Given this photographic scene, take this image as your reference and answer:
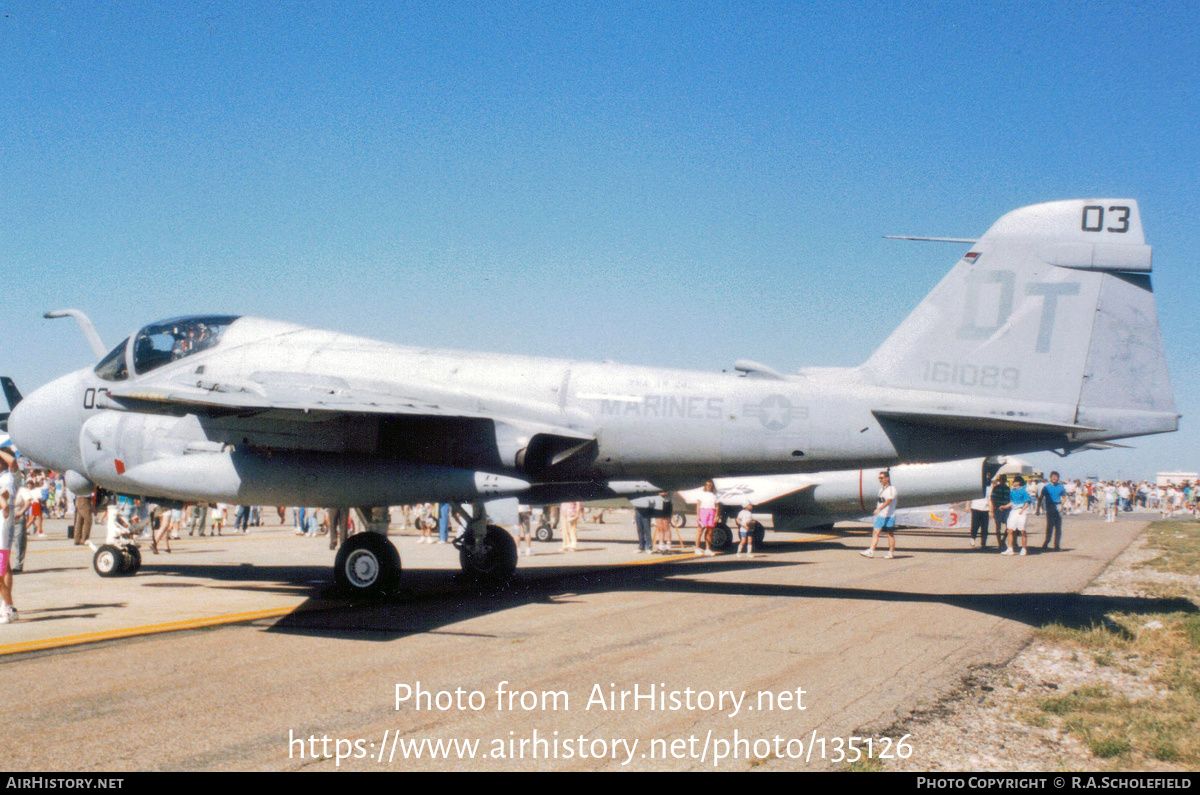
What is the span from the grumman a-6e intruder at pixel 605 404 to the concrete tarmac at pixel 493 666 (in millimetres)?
1625

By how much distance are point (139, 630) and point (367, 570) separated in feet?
9.27

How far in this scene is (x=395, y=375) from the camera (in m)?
11.7

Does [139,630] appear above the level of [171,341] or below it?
below

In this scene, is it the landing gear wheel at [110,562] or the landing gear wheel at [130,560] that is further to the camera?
the landing gear wheel at [130,560]

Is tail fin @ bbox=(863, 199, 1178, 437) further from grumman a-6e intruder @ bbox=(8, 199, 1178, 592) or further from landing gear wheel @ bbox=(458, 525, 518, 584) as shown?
landing gear wheel @ bbox=(458, 525, 518, 584)

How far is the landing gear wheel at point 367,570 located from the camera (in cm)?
1094

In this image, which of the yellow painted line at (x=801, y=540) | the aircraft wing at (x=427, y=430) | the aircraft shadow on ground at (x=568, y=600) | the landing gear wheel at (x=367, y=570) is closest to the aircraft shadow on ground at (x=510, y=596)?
the aircraft shadow on ground at (x=568, y=600)

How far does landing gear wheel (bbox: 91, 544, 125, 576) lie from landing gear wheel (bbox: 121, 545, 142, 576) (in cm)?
5

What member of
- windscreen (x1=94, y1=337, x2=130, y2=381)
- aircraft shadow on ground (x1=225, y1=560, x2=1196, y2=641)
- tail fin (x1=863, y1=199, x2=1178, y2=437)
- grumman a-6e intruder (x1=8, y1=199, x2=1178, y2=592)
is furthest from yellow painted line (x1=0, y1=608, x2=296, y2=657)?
tail fin (x1=863, y1=199, x2=1178, y2=437)

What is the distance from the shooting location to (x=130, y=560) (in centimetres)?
1358

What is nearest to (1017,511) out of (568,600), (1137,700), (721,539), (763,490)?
(763,490)

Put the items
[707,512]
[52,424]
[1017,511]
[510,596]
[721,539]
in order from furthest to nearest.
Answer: [721,539] < [1017,511] < [707,512] < [52,424] < [510,596]

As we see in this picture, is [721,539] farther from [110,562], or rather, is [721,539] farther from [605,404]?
[110,562]

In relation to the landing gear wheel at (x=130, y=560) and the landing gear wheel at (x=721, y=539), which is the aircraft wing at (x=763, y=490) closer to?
the landing gear wheel at (x=721, y=539)
